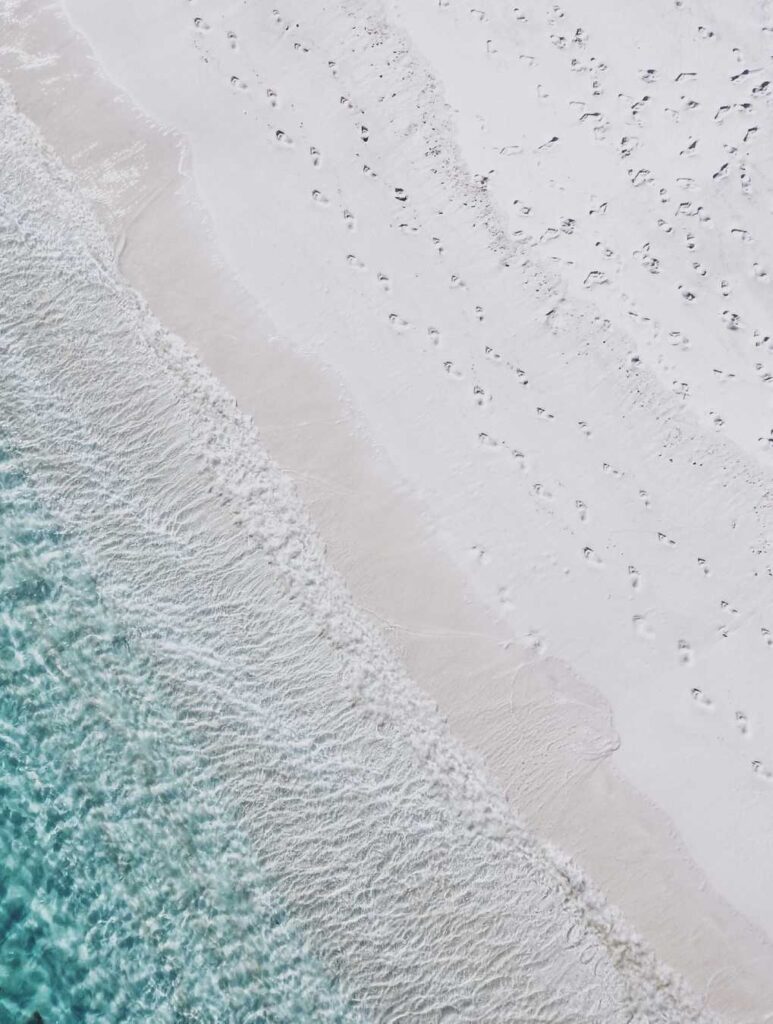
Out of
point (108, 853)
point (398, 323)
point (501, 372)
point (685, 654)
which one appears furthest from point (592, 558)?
point (108, 853)

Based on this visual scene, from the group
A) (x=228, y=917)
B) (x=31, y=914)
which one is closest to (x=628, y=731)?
(x=228, y=917)

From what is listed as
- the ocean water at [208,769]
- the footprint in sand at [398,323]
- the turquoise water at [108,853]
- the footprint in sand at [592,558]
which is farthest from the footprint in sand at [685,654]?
the turquoise water at [108,853]

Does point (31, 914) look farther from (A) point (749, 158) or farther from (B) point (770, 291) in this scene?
(A) point (749, 158)

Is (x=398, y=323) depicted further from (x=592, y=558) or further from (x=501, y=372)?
(x=592, y=558)

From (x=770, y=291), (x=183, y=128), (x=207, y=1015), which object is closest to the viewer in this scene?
(x=207, y=1015)

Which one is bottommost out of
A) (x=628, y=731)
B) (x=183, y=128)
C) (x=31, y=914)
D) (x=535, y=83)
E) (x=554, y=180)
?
(x=628, y=731)

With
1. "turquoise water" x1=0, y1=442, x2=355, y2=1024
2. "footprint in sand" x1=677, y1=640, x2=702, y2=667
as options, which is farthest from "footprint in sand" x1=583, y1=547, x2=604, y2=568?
"turquoise water" x1=0, y1=442, x2=355, y2=1024
